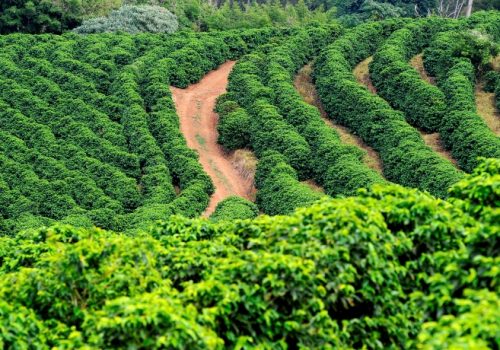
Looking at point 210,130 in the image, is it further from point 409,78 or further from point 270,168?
point 409,78

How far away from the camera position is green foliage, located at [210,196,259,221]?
3708 cm

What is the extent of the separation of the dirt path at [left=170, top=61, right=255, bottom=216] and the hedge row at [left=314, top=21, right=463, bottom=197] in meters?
6.54

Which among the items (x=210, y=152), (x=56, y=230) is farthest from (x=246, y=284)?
(x=210, y=152)

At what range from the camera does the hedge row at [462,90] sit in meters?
41.4

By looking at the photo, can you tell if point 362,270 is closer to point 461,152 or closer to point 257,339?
point 257,339

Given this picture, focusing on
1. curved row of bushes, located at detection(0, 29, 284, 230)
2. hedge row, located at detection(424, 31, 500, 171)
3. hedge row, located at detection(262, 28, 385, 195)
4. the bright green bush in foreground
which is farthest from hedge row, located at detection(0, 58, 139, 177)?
the bright green bush in foreground

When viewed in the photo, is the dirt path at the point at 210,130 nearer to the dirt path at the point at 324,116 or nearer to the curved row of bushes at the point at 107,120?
the curved row of bushes at the point at 107,120

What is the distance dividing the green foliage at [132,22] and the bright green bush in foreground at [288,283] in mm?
51305

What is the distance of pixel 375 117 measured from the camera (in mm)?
45625

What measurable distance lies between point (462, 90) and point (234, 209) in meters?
15.9

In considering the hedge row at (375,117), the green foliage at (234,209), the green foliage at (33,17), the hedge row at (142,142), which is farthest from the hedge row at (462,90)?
the green foliage at (33,17)

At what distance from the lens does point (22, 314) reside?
1468 centimetres

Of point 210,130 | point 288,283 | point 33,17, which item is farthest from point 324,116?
point 288,283

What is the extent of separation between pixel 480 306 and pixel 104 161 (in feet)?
112
